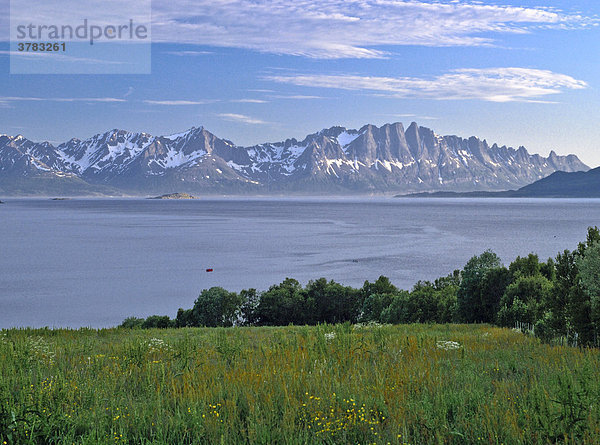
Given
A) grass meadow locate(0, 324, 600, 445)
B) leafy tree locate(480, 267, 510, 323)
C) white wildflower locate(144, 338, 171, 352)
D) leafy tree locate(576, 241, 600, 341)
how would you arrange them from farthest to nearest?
leafy tree locate(480, 267, 510, 323) → leafy tree locate(576, 241, 600, 341) → white wildflower locate(144, 338, 171, 352) → grass meadow locate(0, 324, 600, 445)

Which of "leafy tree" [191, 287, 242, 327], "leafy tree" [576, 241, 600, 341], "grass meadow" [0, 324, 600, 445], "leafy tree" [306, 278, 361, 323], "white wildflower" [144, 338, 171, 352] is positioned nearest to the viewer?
"grass meadow" [0, 324, 600, 445]

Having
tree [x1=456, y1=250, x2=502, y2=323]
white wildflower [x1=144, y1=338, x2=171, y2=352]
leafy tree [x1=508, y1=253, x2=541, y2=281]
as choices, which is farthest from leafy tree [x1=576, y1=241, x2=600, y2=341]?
tree [x1=456, y1=250, x2=502, y2=323]

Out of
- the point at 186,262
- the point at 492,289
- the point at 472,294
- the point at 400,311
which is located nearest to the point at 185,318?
the point at 400,311

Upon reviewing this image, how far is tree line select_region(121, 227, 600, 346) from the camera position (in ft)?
51.3

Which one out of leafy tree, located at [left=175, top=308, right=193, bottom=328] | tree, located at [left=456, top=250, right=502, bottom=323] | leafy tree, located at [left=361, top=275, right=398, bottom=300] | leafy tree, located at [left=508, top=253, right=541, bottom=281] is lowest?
leafy tree, located at [left=175, top=308, right=193, bottom=328]

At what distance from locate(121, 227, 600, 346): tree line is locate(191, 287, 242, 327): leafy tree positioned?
0.47ft

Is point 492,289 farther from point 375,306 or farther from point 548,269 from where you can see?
point 375,306

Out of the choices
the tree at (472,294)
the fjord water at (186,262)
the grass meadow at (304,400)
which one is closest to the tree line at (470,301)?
the tree at (472,294)

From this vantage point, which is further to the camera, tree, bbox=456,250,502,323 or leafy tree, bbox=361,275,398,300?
leafy tree, bbox=361,275,398,300

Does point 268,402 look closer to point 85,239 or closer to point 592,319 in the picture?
point 592,319

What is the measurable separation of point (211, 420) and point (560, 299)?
579 inches

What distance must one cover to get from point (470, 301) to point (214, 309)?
35497mm

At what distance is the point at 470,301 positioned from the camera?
174 feet

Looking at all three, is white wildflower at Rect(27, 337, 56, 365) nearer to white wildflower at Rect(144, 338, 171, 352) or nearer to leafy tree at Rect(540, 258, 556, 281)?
white wildflower at Rect(144, 338, 171, 352)
